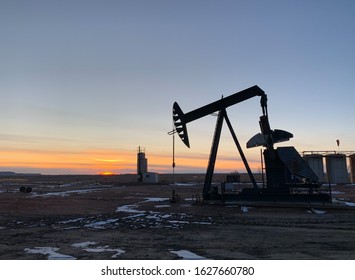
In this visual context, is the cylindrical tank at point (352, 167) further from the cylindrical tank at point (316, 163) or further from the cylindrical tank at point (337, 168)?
the cylindrical tank at point (316, 163)

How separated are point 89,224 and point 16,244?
3.84 metres

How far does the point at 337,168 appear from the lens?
137 feet

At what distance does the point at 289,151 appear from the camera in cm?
1791

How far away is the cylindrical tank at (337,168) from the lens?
136 feet

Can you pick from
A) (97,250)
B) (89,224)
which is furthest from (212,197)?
(97,250)

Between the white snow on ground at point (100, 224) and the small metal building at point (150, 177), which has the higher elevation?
the small metal building at point (150, 177)

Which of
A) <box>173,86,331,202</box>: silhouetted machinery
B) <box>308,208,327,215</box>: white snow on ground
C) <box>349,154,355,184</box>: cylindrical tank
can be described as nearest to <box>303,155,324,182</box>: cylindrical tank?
<box>349,154,355,184</box>: cylindrical tank

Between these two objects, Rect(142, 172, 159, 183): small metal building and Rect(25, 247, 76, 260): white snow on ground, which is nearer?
Rect(25, 247, 76, 260): white snow on ground

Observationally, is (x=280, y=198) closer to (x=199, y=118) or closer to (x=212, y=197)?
(x=212, y=197)

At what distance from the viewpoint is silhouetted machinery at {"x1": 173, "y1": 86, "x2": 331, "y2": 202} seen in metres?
17.6

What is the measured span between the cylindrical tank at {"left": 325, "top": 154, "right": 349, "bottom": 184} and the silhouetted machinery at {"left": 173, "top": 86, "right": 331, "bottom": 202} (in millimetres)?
25434

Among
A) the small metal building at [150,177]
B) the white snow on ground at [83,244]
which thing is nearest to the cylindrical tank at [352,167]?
the small metal building at [150,177]

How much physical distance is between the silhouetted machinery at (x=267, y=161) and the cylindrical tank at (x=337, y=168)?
83.4 feet

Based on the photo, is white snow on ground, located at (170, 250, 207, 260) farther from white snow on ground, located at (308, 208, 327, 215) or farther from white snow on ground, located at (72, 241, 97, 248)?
white snow on ground, located at (308, 208, 327, 215)
